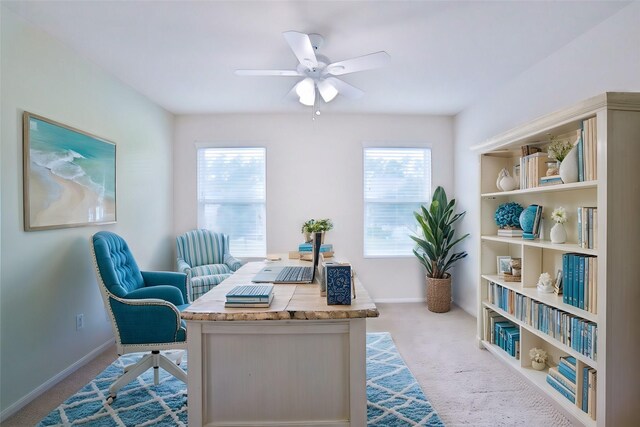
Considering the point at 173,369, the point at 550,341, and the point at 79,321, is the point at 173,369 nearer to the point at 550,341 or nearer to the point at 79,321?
the point at 79,321

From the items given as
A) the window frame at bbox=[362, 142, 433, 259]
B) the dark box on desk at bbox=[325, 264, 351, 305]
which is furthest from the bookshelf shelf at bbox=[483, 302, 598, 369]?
the window frame at bbox=[362, 142, 433, 259]

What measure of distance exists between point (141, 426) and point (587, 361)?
258cm

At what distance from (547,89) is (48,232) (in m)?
3.96

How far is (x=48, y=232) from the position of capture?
2.36 meters

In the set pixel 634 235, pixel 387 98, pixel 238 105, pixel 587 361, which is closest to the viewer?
pixel 634 235

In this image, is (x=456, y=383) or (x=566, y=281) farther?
(x=456, y=383)

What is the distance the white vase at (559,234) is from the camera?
7.38ft

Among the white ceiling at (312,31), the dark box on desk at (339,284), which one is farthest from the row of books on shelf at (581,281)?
the white ceiling at (312,31)

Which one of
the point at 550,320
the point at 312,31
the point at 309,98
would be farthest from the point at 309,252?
the point at 550,320

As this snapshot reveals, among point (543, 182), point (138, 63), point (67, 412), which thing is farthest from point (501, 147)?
point (67, 412)

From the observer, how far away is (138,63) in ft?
9.22

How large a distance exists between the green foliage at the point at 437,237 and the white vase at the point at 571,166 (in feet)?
6.44

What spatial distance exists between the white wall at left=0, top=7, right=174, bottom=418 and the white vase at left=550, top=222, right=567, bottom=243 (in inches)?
139

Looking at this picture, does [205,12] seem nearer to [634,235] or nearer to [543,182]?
[543,182]
